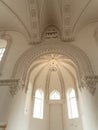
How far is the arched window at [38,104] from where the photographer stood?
10.0 meters

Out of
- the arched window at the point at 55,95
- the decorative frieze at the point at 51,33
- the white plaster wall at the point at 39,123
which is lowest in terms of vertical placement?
the white plaster wall at the point at 39,123

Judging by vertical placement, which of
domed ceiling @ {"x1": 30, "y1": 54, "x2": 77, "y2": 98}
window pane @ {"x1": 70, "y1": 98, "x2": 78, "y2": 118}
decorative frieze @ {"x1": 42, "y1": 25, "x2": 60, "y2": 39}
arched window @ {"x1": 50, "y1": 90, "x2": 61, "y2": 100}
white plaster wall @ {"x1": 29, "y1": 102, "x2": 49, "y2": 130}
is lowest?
white plaster wall @ {"x1": 29, "y1": 102, "x2": 49, "y2": 130}

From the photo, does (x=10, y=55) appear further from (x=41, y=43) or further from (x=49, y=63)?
(x=49, y=63)

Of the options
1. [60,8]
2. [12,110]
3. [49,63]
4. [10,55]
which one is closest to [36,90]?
[49,63]

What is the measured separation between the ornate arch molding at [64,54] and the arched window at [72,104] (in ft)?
10.1

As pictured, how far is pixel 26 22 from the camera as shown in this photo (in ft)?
31.4

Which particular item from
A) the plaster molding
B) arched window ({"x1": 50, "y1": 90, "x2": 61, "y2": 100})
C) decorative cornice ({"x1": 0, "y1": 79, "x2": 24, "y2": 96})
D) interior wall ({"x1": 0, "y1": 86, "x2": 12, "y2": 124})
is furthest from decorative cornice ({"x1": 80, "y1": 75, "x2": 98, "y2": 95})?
arched window ({"x1": 50, "y1": 90, "x2": 61, "y2": 100})

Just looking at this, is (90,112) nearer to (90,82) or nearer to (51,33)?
(90,82)

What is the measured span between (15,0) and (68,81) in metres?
6.75

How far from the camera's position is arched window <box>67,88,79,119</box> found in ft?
32.4

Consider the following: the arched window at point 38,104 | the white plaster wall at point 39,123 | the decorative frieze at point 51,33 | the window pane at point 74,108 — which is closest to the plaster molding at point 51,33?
the decorative frieze at point 51,33

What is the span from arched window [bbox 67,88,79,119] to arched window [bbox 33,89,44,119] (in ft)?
6.44

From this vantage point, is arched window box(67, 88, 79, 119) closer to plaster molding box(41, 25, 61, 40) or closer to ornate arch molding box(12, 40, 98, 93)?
ornate arch molding box(12, 40, 98, 93)

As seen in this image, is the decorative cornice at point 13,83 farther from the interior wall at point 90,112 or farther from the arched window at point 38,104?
the arched window at point 38,104
